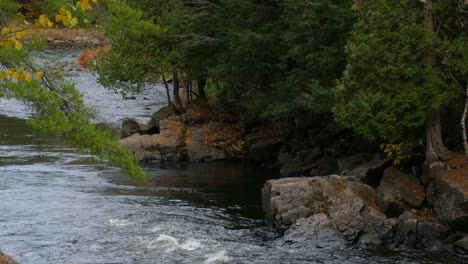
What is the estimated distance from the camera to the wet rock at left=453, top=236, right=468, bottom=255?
17078 mm

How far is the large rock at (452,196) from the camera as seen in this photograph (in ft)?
57.3

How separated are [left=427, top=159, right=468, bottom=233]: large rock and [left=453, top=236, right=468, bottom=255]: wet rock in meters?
0.45

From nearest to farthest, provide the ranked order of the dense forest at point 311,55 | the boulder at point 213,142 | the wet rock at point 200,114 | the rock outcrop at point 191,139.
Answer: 1. the dense forest at point 311,55
2. the rock outcrop at point 191,139
3. the boulder at point 213,142
4. the wet rock at point 200,114

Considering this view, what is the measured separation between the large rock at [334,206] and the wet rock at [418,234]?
0.27 metres

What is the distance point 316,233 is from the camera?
1825cm

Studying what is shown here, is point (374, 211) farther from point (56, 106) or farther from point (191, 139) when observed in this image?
point (191, 139)

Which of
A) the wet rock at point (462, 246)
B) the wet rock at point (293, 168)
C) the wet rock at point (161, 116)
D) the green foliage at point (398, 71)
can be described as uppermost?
the green foliage at point (398, 71)

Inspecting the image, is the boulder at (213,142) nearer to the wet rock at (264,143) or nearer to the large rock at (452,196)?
the wet rock at (264,143)

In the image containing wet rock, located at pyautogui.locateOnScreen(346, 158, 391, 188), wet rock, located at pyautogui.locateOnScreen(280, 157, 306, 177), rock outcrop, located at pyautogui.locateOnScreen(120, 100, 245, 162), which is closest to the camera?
wet rock, located at pyautogui.locateOnScreen(346, 158, 391, 188)

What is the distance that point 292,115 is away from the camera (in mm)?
28938

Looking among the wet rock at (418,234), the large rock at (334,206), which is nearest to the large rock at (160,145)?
the large rock at (334,206)

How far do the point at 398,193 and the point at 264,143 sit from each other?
11295 millimetres

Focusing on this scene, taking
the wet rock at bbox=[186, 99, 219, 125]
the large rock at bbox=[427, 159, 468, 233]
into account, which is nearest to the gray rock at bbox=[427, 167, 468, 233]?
the large rock at bbox=[427, 159, 468, 233]

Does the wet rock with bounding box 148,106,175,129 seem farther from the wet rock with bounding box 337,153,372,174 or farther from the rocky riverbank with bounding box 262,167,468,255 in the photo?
the rocky riverbank with bounding box 262,167,468,255
